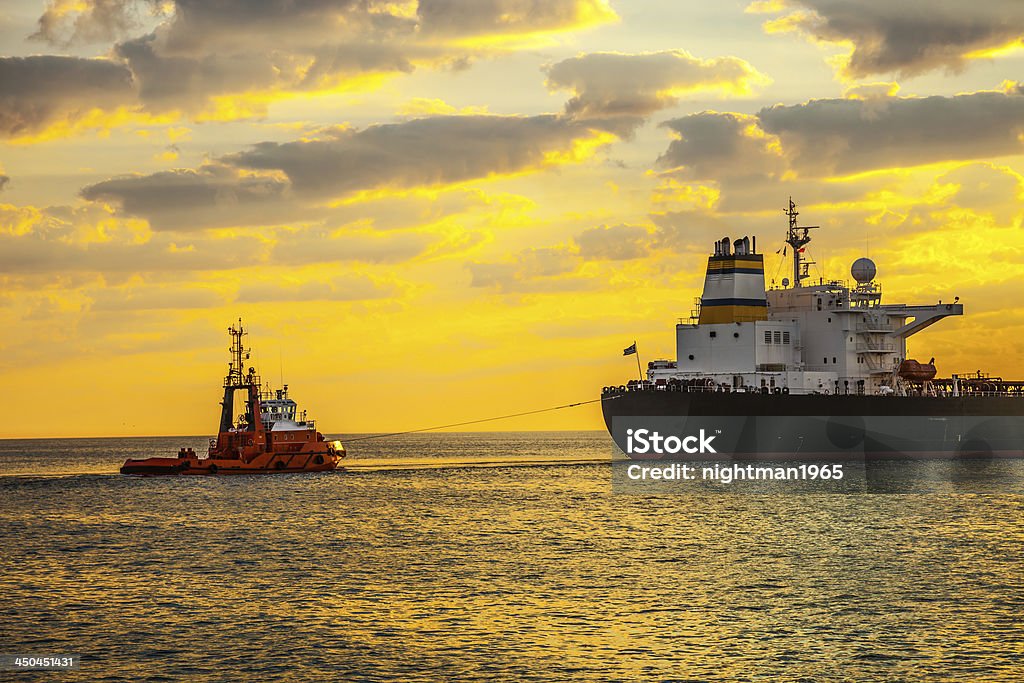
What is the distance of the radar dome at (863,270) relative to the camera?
92.6 m

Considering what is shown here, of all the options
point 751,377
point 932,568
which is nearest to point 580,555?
point 932,568

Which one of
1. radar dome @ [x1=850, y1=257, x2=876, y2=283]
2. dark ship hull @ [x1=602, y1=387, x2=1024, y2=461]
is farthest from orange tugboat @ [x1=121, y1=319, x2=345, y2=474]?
radar dome @ [x1=850, y1=257, x2=876, y2=283]

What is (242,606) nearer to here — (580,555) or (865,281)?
(580,555)

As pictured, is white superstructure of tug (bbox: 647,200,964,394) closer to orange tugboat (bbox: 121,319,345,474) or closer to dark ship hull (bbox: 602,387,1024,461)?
→ dark ship hull (bbox: 602,387,1024,461)

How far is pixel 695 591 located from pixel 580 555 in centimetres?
817

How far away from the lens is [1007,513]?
5538cm

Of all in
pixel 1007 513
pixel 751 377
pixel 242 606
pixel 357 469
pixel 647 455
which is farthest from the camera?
pixel 357 469

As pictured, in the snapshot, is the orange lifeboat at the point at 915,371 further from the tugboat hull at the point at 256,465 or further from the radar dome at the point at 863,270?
the tugboat hull at the point at 256,465

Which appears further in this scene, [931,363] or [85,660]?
[931,363]

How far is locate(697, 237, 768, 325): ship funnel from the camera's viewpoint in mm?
85312

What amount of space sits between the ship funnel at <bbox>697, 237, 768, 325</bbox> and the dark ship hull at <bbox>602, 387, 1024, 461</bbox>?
25.8ft

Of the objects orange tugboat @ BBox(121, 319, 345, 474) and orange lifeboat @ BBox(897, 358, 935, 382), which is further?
orange lifeboat @ BBox(897, 358, 935, 382)

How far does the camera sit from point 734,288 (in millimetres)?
85250

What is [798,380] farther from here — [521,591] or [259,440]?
[521,591]
